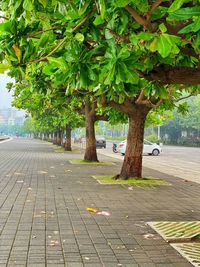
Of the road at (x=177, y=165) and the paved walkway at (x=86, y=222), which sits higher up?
the road at (x=177, y=165)

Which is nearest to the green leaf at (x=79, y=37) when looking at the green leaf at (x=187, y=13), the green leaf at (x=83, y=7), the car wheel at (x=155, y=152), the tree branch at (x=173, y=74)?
the green leaf at (x=83, y=7)

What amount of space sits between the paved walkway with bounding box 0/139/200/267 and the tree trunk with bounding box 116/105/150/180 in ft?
4.91

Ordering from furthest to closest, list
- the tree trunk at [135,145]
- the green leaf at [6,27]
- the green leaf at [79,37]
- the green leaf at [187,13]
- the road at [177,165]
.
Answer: the road at [177,165], the tree trunk at [135,145], the green leaf at [79,37], the green leaf at [6,27], the green leaf at [187,13]

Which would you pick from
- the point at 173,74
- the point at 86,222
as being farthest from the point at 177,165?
the point at 173,74

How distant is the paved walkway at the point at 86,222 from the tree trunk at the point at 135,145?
150 centimetres

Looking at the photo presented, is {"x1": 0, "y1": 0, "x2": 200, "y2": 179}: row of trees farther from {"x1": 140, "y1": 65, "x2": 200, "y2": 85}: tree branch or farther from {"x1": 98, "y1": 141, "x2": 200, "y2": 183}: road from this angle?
{"x1": 98, "y1": 141, "x2": 200, "y2": 183}: road

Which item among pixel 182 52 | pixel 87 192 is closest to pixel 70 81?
pixel 182 52

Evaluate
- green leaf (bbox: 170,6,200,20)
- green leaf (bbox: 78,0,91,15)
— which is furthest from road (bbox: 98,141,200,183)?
green leaf (bbox: 170,6,200,20)

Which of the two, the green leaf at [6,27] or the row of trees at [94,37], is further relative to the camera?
the green leaf at [6,27]

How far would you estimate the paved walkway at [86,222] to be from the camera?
543 centimetres

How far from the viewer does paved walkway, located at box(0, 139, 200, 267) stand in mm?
5426

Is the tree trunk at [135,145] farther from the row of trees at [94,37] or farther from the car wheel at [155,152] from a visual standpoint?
the car wheel at [155,152]

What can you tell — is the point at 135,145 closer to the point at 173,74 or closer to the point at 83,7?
the point at 173,74

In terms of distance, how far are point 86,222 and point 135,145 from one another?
6674mm
